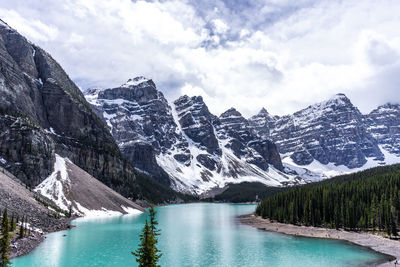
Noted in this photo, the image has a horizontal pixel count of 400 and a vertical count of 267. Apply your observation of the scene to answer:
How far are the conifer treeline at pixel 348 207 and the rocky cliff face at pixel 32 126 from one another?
98.2 metres

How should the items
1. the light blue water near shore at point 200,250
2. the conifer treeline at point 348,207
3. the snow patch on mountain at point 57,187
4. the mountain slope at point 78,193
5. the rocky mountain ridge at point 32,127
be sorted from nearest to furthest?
the light blue water near shore at point 200,250 → the conifer treeline at point 348,207 → the snow patch on mountain at point 57,187 → the mountain slope at point 78,193 → the rocky mountain ridge at point 32,127

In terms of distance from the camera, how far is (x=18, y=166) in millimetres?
130375

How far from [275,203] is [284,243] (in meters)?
57.5

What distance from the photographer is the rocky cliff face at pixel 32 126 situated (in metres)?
133

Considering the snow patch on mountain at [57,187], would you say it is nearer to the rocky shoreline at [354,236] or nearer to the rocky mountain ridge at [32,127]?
the rocky mountain ridge at [32,127]

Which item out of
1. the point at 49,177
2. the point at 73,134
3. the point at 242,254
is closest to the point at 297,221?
the point at 242,254

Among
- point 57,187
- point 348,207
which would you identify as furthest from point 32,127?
point 348,207

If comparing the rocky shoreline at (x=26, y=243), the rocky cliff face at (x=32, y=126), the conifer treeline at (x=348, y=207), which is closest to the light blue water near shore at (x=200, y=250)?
the rocky shoreline at (x=26, y=243)

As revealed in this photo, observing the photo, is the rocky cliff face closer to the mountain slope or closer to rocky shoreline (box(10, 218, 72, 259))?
the mountain slope

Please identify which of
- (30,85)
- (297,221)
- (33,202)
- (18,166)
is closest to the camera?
(33,202)

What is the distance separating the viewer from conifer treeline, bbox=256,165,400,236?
93.1 meters

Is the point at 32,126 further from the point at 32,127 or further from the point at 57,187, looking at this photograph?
the point at 57,187

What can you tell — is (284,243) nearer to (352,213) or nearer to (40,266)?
(352,213)

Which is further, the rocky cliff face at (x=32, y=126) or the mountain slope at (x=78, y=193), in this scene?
the rocky cliff face at (x=32, y=126)
